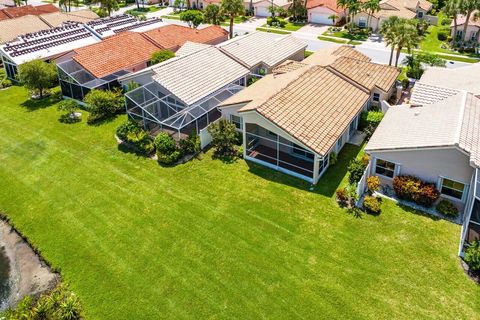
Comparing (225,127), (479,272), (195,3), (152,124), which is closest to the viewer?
(479,272)

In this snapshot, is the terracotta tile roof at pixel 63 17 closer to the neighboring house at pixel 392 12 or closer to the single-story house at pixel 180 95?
the single-story house at pixel 180 95

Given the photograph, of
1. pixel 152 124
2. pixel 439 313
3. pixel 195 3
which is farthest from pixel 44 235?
pixel 195 3

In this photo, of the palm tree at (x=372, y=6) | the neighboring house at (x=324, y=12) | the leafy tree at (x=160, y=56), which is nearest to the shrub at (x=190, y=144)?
the leafy tree at (x=160, y=56)

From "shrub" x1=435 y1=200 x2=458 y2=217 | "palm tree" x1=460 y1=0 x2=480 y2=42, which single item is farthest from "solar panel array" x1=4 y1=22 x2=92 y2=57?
"palm tree" x1=460 y1=0 x2=480 y2=42

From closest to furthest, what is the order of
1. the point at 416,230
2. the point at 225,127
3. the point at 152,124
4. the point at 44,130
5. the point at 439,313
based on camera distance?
the point at 439,313, the point at 416,230, the point at 225,127, the point at 152,124, the point at 44,130

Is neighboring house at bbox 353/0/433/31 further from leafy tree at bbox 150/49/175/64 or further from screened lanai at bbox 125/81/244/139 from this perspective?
screened lanai at bbox 125/81/244/139

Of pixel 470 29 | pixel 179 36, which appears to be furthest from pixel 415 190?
pixel 470 29

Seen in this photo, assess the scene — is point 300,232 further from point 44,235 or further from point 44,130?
point 44,130
